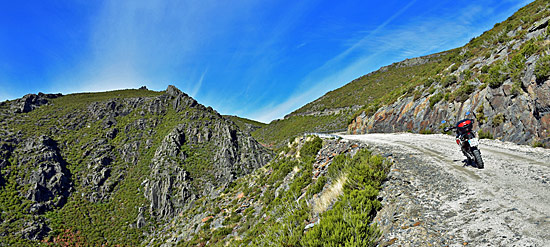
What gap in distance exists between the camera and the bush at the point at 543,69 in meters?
8.85

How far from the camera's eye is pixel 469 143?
7156 mm

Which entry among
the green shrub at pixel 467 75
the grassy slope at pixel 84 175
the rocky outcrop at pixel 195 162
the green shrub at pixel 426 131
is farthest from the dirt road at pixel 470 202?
the grassy slope at pixel 84 175

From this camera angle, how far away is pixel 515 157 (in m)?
7.45

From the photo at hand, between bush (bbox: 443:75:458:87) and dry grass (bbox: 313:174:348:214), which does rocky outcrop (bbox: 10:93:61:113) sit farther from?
bush (bbox: 443:75:458:87)

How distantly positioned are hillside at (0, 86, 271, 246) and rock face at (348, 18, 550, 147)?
45.0m

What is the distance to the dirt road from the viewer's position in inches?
143

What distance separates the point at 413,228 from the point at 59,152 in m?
85.1

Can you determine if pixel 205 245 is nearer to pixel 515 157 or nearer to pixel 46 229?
pixel 515 157

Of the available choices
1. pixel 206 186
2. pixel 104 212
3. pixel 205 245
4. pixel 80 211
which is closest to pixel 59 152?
pixel 80 211

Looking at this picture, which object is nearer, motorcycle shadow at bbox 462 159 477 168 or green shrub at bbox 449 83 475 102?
motorcycle shadow at bbox 462 159 477 168

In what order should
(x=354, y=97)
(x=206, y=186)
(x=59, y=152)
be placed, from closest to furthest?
(x=206, y=186) → (x=59, y=152) → (x=354, y=97)

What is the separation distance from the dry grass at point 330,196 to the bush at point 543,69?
9.63 m

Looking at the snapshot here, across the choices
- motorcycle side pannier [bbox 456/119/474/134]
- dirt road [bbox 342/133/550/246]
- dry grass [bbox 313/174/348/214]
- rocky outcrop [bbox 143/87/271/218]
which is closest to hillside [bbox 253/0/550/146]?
dirt road [bbox 342/133/550/246]

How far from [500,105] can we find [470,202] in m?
9.95
